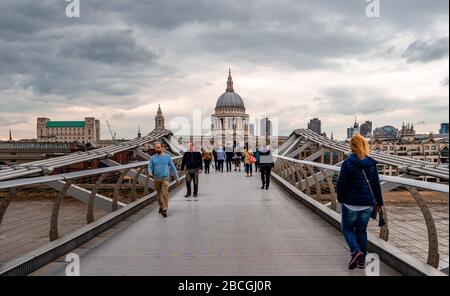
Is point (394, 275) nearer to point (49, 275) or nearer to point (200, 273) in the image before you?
point (200, 273)

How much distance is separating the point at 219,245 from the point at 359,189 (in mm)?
1895

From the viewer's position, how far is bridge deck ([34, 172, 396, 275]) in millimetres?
4848

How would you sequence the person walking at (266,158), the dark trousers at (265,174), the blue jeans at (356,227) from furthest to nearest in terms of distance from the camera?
the dark trousers at (265,174) < the person walking at (266,158) < the blue jeans at (356,227)

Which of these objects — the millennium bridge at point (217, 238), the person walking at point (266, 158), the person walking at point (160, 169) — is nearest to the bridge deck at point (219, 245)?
the millennium bridge at point (217, 238)

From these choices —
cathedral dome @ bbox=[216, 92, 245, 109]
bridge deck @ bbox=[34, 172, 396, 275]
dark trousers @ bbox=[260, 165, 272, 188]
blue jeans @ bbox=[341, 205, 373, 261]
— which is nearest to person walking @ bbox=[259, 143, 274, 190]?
dark trousers @ bbox=[260, 165, 272, 188]

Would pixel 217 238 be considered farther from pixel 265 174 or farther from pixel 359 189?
pixel 265 174

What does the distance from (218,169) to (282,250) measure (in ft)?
62.0

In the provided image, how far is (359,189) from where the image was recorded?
4785 millimetres

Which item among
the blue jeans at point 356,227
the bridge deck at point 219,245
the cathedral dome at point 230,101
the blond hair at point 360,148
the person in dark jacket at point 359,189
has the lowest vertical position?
the bridge deck at point 219,245

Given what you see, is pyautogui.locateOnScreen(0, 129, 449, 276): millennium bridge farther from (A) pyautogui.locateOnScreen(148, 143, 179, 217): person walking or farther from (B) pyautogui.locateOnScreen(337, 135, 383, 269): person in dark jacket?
(A) pyautogui.locateOnScreen(148, 143, 179, 217): person walking

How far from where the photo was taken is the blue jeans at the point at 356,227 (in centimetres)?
484

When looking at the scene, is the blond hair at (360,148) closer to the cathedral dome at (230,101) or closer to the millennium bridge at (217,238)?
the millennium bridge at (217,238)

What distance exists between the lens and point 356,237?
16.5ft
